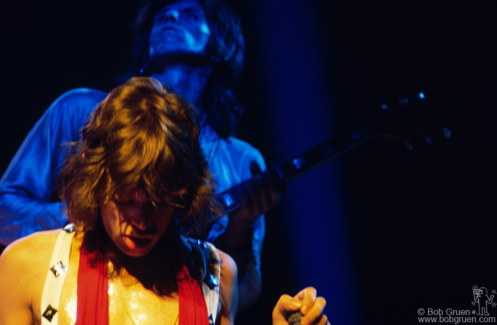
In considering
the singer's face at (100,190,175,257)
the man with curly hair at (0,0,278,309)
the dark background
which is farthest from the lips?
the dark background

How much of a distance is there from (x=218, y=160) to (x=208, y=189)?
920 millimetres

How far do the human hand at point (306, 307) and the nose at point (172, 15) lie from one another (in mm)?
1599

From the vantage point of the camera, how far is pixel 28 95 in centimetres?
192

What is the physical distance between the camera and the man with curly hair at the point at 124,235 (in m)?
0.90

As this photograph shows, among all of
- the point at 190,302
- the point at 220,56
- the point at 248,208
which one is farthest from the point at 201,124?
the point at 190,302

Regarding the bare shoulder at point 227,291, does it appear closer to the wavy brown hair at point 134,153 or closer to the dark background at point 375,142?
the wavy brown hair at point 134,153

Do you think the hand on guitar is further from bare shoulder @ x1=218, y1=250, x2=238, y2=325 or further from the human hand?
the human hand

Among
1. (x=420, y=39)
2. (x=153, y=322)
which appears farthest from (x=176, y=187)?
(x=420, y=39)

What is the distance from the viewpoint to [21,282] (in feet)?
3.07

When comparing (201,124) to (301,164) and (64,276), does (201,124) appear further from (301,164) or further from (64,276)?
(64,276)

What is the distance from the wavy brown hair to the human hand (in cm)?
39

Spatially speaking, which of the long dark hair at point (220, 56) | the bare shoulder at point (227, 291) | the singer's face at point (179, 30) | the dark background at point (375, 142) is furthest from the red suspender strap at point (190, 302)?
the singer's face at point (179, 30)

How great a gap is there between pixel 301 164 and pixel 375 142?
59 cm

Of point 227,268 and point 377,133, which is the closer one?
point 227,268
